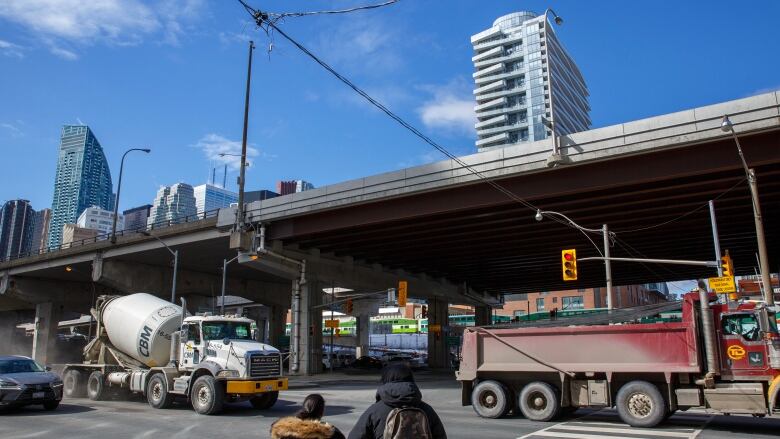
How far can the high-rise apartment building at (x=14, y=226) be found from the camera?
541 feet

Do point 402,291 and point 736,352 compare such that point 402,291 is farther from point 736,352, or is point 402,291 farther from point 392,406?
point 392,406

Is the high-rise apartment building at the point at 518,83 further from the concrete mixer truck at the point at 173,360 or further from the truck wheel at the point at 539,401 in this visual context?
the truck wheel at the point at 539,401

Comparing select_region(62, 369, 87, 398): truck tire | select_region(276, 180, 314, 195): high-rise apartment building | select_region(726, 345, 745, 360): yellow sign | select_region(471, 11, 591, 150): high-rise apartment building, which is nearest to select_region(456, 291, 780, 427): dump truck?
select_region(726, 345, 745, 360): yellow sign

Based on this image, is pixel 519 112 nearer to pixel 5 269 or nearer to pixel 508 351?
pixel 5 269

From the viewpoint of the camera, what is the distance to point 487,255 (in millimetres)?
43688

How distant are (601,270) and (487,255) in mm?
13312

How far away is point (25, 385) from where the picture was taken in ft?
52.2

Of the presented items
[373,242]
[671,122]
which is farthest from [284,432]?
[373,242]

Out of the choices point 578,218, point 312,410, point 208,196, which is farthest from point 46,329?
point 208,196

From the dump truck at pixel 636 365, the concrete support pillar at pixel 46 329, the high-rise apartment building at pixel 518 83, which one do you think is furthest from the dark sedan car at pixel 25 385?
the high-rise apartment building at pixel 518 83

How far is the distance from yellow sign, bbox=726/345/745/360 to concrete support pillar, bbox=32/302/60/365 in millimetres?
61751

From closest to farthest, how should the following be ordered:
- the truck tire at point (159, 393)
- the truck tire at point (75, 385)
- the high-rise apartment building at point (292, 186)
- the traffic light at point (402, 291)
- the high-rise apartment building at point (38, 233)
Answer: the truck tire at point (159, 393) → the truck tire at point (75, 385) → the traffic light at point (402, 291) → the high-rise apartment building at point (292, 186) → the high-rise apartment building at point (38, 233)

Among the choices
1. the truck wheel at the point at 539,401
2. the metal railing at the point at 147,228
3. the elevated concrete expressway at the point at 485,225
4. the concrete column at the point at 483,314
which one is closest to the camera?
the truck wheel at the point at 539,401

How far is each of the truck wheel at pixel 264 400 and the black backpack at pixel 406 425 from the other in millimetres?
13652
